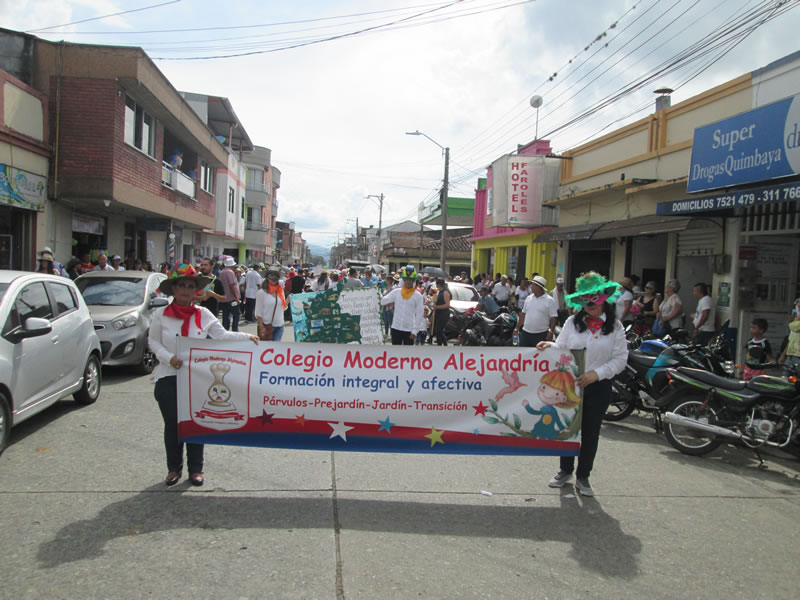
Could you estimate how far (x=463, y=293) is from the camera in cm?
1739

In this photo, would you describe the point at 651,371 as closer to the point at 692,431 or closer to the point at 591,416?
the point at 692,431

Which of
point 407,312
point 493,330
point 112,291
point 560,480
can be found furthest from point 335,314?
point 560,480

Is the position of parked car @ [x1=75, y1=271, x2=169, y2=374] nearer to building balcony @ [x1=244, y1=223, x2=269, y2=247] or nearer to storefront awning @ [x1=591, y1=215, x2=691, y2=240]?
storefront awning @ [x1=591, y1=215, x2=691, y2=240]

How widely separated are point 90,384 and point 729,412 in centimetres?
743

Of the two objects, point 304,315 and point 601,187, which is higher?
point 601,187

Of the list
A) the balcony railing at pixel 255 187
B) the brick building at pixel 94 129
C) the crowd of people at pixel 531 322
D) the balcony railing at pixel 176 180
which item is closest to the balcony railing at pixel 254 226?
the balcony railing at pixel 255 187

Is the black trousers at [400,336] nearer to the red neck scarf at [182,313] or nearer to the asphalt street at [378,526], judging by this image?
the asphalt street at [378,526]

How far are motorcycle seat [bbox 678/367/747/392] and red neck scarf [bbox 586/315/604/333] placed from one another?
2433mm

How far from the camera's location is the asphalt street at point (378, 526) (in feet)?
11.5

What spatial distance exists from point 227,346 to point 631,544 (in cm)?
332

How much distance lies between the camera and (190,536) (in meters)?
3.97

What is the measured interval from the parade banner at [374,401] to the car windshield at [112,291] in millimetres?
5813

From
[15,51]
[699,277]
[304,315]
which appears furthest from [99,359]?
[699,277]

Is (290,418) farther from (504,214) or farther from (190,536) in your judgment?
(504,214)
